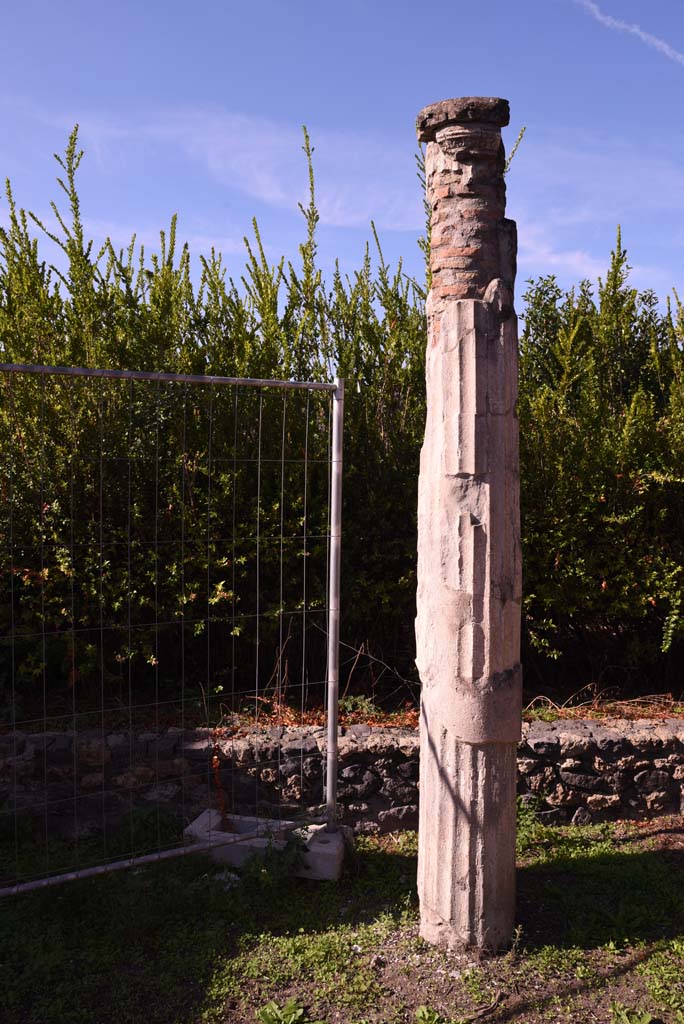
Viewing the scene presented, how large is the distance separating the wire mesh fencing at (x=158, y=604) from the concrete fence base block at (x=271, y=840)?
298 mm

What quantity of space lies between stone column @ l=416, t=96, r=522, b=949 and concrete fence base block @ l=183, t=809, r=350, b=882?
94cm

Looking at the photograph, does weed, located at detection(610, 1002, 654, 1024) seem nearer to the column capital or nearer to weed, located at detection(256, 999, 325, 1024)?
weed, located at detection(256, 999, 325, 1024)

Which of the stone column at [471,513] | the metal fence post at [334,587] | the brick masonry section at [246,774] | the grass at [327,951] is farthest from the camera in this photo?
the brick masonry section at [246,774]

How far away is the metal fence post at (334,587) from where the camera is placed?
4438mm

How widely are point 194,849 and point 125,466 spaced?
283 cm

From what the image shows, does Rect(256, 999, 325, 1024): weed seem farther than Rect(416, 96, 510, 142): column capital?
No

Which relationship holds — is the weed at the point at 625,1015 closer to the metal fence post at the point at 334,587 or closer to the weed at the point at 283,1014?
the weed at the point at 283,1014

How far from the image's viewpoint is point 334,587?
14.8 feet

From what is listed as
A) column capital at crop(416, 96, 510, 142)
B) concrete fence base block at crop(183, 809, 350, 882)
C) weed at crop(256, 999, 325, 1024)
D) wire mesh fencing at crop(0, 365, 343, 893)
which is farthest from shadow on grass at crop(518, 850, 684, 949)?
column capital at crop(416, 96, 510, 142)

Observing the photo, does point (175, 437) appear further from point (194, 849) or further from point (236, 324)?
point (194, 849)

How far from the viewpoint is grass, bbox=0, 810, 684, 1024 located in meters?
3.44

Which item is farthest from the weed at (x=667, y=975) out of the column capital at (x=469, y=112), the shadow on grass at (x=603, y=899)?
the column capital at (x=469, y=112)

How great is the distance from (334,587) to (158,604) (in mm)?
1873

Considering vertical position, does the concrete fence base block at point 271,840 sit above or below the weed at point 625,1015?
above
